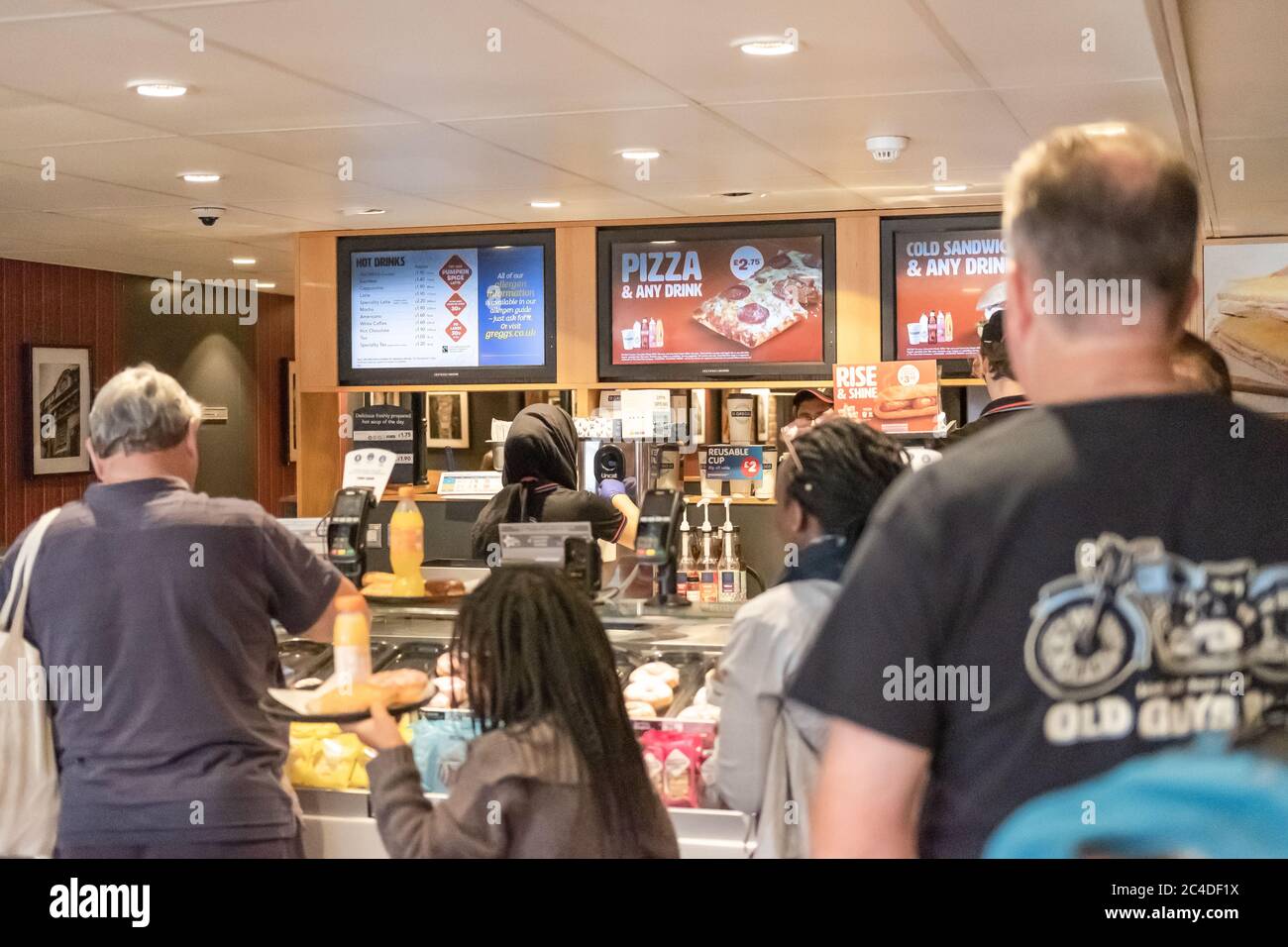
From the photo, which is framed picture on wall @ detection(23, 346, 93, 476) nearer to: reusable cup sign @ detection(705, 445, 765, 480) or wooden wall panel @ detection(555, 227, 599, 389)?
wooden wall panel @ detection(555, 227, 599, 389)

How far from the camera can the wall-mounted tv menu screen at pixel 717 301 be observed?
19.8 ft

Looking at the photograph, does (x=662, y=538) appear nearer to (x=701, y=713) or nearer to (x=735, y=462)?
(x=701, y=713)

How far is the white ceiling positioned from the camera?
2945 millimetres

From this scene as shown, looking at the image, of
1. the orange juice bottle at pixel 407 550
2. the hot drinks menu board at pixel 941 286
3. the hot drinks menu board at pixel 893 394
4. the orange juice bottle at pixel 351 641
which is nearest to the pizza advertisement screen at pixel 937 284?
the hot drinks menu board at pixel 941 286

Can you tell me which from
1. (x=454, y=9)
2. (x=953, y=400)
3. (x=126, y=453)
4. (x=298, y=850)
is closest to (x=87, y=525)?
(x=126, y=453)

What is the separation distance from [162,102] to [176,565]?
171cm

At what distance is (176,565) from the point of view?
8.32 ft

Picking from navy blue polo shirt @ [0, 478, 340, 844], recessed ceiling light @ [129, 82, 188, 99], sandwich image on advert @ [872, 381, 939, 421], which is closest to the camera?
navy blue polo shirt @ [0, 478, 340, 844]

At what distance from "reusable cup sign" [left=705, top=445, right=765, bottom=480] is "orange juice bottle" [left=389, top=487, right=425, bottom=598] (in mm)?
2903

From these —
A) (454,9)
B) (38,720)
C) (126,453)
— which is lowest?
(38,720)

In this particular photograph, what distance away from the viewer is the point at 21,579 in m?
2.61

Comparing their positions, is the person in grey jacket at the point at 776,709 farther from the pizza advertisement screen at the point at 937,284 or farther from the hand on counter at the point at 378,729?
the pizza advertisement screen at the point at 937,284

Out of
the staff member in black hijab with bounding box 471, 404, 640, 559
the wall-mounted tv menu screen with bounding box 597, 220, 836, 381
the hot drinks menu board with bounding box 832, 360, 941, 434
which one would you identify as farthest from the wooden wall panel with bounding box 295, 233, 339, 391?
the hot drinks menu board with bounding box 832, 360, 941, 434

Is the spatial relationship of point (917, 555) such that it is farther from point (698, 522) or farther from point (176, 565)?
point (698, 522)
